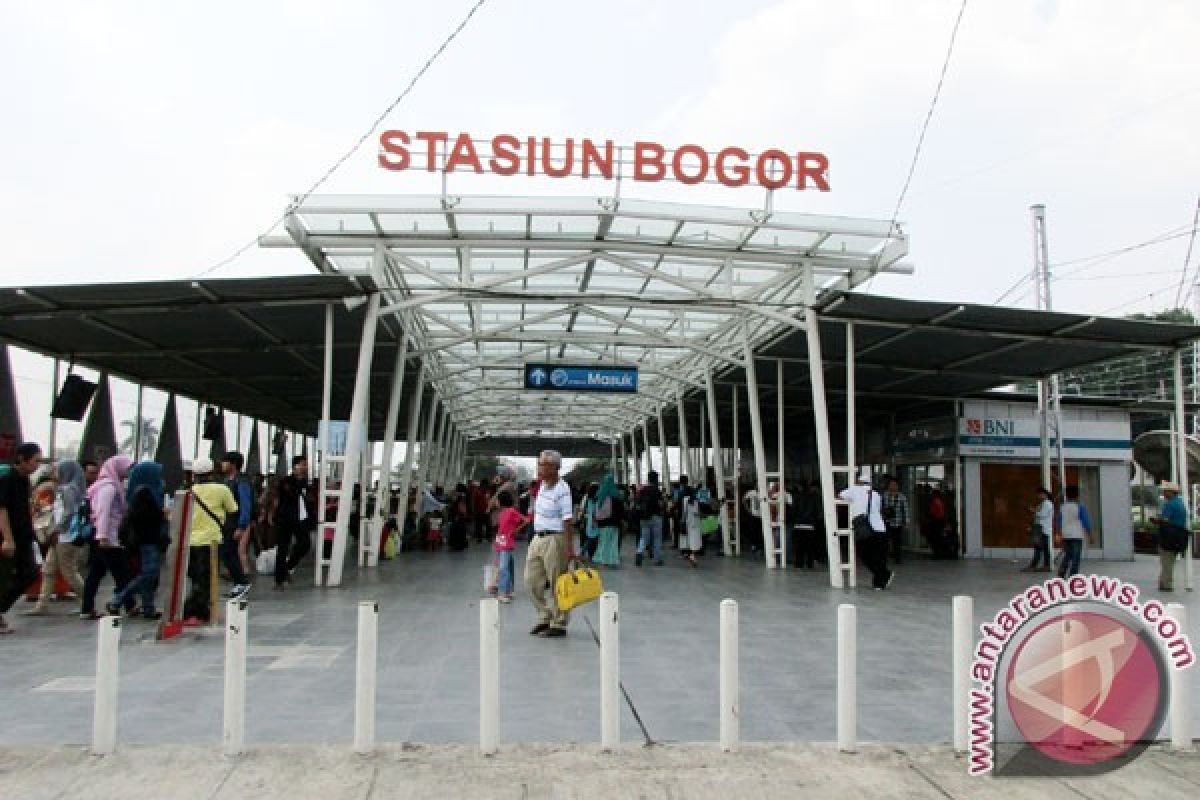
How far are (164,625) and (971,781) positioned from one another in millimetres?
6340

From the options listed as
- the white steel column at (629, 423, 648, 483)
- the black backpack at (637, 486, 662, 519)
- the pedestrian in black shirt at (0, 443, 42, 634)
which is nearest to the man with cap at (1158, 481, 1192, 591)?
the black backpack at (637, 486, 662, 519)

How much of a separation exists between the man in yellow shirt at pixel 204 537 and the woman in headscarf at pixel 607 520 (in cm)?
728

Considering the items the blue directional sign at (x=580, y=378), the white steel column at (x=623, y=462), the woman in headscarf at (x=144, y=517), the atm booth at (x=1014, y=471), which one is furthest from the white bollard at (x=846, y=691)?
the white steel column at (x=623, y=462)

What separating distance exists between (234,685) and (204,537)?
4095 mm

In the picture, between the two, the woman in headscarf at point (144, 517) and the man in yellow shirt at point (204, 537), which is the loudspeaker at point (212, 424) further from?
the man in yellow shirt at point (204, 537)

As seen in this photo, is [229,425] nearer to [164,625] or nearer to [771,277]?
[771,277]

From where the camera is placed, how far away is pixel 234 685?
4.73 metres

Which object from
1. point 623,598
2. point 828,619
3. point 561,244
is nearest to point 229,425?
point 561,244

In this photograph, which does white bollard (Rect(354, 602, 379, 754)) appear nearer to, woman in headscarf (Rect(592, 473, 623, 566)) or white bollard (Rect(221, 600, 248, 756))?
white bollard (Rect(221, 600, 248, 756))

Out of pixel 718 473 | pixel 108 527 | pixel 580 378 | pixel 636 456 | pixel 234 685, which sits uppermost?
pixel 580 378

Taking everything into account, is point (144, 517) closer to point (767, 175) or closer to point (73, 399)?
point (73, 399)

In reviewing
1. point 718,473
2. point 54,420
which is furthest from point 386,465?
point 718,473

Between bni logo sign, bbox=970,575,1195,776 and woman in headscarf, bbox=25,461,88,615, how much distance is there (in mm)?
8287

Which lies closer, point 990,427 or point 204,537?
point 204,537
